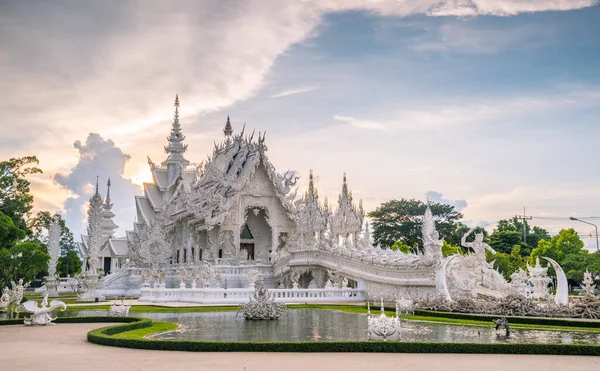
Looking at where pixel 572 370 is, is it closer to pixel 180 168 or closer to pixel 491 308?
pixel 491 308

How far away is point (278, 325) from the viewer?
1452cm

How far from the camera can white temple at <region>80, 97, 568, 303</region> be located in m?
21.8

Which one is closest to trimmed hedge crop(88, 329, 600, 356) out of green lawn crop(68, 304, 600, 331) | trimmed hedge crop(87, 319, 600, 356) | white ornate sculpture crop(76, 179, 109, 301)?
trimmed hedge crop(87, 319, 600, 356)

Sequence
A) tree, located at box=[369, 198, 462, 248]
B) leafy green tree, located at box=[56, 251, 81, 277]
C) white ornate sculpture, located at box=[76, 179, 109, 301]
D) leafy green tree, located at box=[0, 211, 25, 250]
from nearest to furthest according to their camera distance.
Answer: leafy green tree, located at box=[0, 211, 25, 250] → white ornate sculpture, located at box=[76, 179, 109, 301] → tree, located at box=[369, 198, 462, 248] → leafy green tree, located at box=[56, 251, 81, 277]

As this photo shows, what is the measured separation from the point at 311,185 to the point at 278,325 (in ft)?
67.3

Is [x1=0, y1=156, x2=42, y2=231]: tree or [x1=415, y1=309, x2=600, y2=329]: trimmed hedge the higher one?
[x1=0, y1=156, x2=42, y2=231]: tree

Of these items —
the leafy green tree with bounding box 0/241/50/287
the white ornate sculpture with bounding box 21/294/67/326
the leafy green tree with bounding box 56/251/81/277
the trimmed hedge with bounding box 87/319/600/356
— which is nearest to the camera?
the trimmed hedge with bounding box 87/319/600/356

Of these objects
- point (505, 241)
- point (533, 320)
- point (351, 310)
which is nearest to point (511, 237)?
point (505, 241)

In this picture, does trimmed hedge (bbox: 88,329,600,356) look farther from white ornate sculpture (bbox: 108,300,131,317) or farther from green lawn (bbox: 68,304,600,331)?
white ornate sculpture (bbox: 108,300,131,317)

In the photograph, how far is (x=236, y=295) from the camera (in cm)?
2353

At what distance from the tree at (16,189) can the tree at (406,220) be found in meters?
32.9

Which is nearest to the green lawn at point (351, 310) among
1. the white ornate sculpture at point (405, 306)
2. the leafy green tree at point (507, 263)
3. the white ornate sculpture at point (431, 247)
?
the white ornate sculpture at point (405, 306)

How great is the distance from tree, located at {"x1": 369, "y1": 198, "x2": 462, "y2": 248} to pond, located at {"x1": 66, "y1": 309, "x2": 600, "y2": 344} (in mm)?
40243

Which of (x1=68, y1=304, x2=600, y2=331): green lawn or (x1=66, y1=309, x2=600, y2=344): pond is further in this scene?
(x1=68, y1=304, x2=600, y2=331): green lawn
